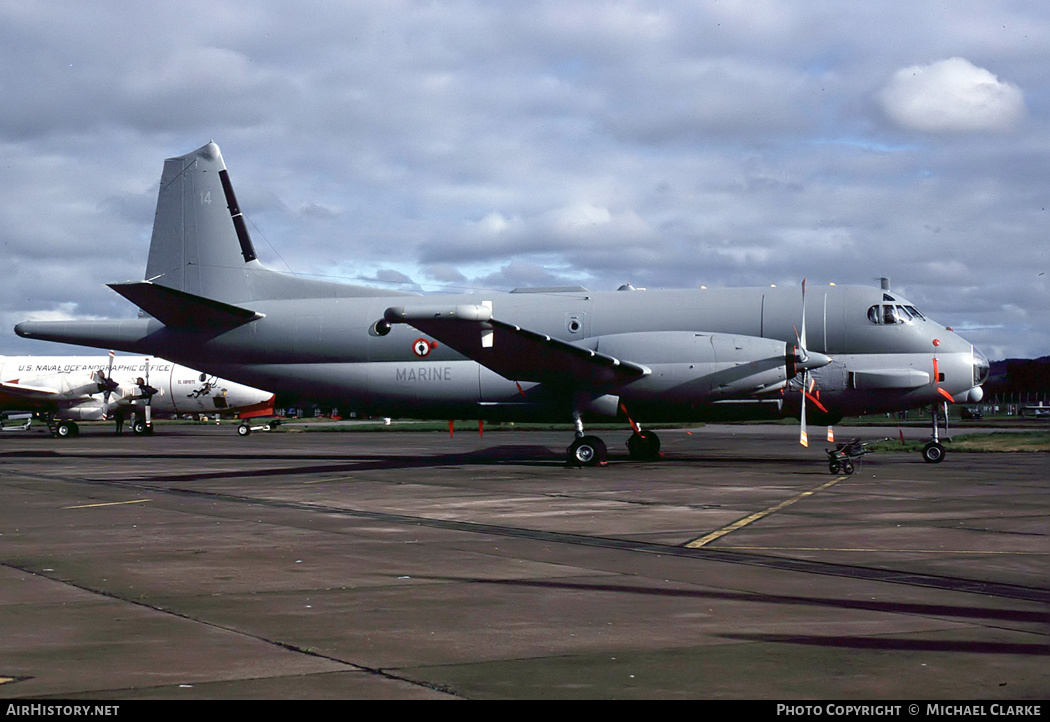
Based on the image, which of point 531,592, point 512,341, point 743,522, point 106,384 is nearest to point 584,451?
point 512,341

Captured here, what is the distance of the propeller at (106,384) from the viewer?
52500mm

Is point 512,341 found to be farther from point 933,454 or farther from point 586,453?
point 933,454

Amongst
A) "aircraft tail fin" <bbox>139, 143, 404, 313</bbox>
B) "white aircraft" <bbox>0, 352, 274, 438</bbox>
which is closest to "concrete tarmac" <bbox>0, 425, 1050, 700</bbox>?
"aircraft tail fin" <bbox>139, 143, 404, 313</bbox>

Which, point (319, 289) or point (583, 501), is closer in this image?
point (583, 501)

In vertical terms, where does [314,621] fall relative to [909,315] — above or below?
below

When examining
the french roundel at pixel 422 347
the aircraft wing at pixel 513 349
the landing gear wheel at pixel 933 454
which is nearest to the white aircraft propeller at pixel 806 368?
the landing gear wheel at pixel 933 454

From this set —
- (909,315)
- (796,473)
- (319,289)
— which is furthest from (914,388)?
(319,289)

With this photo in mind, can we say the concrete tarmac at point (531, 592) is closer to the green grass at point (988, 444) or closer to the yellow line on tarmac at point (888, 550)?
the yellow line on tarmac at point (888, 550)

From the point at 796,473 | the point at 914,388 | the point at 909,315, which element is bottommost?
the point at 796,473

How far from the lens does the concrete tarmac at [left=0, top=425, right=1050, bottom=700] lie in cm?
614

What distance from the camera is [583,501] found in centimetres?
1780

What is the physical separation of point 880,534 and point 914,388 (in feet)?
45.8

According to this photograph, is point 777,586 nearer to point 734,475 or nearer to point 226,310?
point 734,475

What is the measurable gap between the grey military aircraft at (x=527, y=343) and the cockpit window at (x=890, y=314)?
0.15 feet
